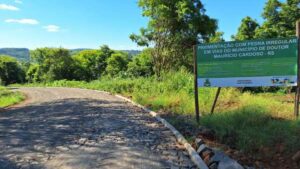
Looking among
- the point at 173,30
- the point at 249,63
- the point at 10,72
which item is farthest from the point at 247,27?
the point at 10,72

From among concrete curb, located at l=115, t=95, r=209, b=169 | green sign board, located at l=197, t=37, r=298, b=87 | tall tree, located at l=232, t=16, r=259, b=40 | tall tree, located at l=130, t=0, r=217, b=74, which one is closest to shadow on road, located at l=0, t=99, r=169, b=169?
concrete curb, located at l=115, t=95, r=209, b=169

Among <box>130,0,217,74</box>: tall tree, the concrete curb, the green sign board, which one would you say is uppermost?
<box>130,0,217,74</box>: tall tree

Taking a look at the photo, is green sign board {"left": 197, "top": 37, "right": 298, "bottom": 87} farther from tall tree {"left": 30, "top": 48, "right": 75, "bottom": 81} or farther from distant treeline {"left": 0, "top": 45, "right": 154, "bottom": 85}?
tall tree {"left": 30, "top": 48, "right": 75, "bottom": 81}

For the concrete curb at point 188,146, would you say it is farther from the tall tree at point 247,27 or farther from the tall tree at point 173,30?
the tall tree at point 247,27

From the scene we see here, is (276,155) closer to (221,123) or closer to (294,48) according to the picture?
(221,123)

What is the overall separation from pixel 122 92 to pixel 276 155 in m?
22.0

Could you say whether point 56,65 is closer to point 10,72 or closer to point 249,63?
point 10,72

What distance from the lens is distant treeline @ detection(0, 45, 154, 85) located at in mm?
74562

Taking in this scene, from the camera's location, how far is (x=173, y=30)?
29453 mm

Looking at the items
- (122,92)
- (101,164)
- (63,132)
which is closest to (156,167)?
(101,164)

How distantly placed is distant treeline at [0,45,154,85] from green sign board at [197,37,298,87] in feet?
143

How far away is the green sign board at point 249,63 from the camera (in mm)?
10117

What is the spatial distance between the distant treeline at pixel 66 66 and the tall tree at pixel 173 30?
2436 cm

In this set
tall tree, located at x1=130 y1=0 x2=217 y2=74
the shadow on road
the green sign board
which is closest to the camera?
the shadow on road
